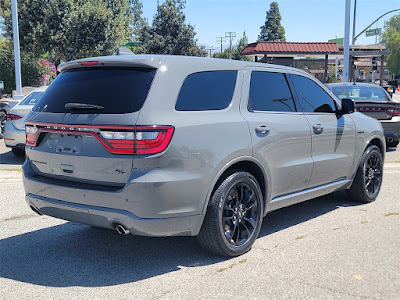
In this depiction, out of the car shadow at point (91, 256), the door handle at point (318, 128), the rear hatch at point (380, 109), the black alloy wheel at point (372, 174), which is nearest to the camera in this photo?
the car shadow at point (91, 256)

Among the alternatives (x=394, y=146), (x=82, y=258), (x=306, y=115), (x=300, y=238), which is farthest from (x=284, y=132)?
(x=394, y=146)

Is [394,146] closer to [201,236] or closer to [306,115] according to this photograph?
[306,115]

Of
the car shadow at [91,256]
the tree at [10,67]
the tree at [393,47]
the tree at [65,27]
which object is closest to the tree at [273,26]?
the tree at [393,47]

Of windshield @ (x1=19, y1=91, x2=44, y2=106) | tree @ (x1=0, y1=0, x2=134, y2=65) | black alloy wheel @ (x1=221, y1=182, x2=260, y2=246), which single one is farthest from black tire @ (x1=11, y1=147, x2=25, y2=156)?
tree @ (x1=0, y1=0, x2=134, y2=65)

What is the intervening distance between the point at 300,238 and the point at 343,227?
696 millimetres

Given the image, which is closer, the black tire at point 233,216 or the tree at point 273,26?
the black tire at point 233,216

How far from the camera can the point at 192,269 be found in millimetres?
3965

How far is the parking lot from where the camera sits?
3.52 metres

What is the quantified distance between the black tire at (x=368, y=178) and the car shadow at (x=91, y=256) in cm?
131

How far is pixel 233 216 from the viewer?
13.7 ft

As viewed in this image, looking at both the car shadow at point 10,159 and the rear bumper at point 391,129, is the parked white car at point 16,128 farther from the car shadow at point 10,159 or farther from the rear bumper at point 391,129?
→ the rear bumper at point 391,129

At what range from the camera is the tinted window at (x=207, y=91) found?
12.8 feet

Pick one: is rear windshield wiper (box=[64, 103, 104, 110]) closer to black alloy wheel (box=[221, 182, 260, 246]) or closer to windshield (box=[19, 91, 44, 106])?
black alloy wheel (box=[221, 182, 260, 246])

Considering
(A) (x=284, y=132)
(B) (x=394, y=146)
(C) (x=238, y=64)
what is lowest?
(B) (x=394, y=146)
